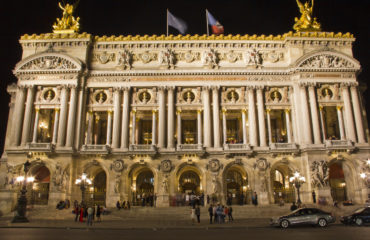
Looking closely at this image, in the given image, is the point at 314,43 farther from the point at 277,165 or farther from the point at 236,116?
the point at 277,165

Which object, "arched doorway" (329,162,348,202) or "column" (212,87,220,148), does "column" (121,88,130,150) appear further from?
"arched doorway" (329,162,348,202)

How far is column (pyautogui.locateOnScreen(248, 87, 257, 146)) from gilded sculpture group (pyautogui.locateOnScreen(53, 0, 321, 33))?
1191 cm

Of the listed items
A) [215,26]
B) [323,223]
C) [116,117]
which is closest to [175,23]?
[215,26]

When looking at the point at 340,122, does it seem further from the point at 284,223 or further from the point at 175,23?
the point at 175,23

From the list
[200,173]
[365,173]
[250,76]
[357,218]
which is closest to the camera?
[357,218]

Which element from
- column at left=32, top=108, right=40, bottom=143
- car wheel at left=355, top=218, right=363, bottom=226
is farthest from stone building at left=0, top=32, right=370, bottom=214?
car wheel at left=355, top=218, right=363, bottom=226

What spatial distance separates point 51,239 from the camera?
49.0 ft

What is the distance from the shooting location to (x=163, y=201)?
35.7m

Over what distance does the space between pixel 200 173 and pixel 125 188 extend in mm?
9041

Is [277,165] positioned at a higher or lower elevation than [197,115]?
lower

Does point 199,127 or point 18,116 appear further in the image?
point 199,127

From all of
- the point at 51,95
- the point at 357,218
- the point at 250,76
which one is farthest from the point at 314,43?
the point at 51,95

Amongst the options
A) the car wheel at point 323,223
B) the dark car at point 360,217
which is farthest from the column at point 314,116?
the car wheel at point 323,223

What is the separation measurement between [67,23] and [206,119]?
2302 centimetres
